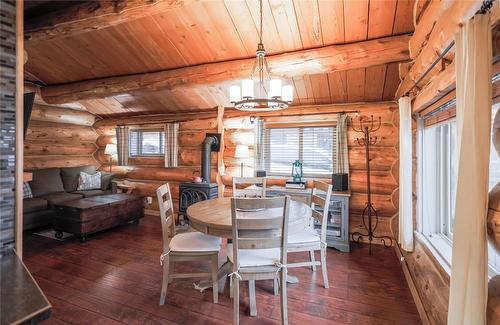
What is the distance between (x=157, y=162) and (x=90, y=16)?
3.25 metres

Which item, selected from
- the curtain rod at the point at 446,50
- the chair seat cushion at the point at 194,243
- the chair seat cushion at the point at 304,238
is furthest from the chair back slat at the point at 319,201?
the curtain rod at the point at 446,50

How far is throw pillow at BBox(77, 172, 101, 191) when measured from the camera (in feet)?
16.9

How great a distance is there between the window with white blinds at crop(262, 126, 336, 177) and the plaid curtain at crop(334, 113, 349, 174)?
6.3 inches

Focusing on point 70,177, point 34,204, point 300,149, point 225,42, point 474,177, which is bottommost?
point 34,204

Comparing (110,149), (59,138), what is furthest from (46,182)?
(110,149)

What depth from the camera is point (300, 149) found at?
443 centimetres

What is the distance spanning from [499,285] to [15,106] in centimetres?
239

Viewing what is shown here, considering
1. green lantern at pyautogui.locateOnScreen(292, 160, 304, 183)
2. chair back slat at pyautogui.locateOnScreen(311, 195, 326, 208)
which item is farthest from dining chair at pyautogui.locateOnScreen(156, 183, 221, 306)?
green lantern at pyautogui.locateOnScreen(292, 160, 304, 183)

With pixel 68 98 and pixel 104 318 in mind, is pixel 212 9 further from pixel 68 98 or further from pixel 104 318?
pixel 68 98

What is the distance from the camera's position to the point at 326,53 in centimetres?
305

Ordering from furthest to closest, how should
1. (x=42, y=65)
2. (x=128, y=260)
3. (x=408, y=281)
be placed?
(x=42, y=65) < (x=128, y=260) < (x=408, y=281)

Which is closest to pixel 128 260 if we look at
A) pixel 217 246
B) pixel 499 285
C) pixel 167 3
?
pixel 217 246

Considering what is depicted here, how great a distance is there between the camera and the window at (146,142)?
18.5 ft

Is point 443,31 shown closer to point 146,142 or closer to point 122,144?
point 146,142
